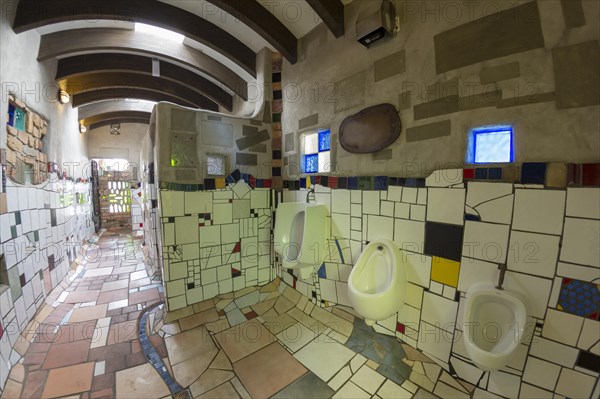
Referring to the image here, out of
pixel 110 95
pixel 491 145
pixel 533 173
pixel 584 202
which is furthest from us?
pixel 110 95

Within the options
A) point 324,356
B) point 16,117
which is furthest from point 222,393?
point 16,117

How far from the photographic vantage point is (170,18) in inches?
85.4

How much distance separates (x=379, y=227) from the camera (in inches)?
70.1

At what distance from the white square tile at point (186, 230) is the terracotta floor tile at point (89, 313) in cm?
114

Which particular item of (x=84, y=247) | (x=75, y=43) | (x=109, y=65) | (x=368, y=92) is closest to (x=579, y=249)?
(x=368, y=92)

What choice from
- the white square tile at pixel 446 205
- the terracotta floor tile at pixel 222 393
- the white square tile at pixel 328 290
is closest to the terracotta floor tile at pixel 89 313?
the terracotta floor tile at pixel 222 393

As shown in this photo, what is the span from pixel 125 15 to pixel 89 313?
301cm

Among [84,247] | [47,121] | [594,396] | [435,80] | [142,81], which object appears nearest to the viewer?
[594,396]

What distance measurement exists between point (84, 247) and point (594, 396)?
6.43 m

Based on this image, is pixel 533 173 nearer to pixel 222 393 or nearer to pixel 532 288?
pixel 532 288

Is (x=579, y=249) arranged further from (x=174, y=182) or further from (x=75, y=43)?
(x=75, y=43)

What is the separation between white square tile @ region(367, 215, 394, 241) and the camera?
172 cm

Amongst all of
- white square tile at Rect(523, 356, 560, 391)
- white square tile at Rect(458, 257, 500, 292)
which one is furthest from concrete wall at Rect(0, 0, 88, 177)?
white square tile at Rect(523, 356, 560, 391)

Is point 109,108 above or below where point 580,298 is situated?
above
